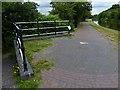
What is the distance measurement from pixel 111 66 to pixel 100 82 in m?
0.96

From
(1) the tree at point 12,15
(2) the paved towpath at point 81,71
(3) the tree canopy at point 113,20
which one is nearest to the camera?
(2) the paved towpath at point 81,71

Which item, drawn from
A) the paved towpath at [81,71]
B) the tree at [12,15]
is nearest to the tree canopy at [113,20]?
the tree at [12,15]

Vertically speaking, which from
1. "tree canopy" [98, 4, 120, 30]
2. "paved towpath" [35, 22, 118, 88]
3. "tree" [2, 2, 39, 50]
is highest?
"tree canopy" [98, 4, 120, 30]

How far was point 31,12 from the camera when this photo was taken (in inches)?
253

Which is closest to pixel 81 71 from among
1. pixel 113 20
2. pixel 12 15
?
pixel 12 15

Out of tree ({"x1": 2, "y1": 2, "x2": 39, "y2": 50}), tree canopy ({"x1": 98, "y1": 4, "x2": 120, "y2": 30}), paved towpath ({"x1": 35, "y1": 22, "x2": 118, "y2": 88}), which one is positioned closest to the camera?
paved towpath ({"x1": 35, "y1": 22, "x2": 118, "y2": 88})

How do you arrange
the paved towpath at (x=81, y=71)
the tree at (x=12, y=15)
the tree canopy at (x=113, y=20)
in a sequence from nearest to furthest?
the paved towpath at (x=81, y=71), the tree at (x=12, y=15), the tree canopy at (x=113, y=20)

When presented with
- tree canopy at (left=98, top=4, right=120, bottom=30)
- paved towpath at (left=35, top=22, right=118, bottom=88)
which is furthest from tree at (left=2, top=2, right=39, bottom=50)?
tree canopy at (left=98, top=4, right=120, bottom=30)

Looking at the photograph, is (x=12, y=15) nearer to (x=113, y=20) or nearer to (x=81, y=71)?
(x=81, y=71)

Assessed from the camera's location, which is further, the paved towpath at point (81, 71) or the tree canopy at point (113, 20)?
the tree canopy at point (113, 20)

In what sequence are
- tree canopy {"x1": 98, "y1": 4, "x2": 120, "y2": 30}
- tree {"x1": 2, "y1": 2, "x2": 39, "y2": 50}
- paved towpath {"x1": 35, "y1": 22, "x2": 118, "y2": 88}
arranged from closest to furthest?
paved towpath {"x1": 35, "y1": 22, "x2": 118, "y2": 88}
tree {"x1": 2, "y1": 2, "x2": 39, "y2": 50}
tree canopy {"x1": 98, "y1": 4, "x2": 120, "y2": 30}

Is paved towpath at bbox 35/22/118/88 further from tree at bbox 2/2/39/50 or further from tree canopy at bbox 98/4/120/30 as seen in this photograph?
tree canopy at bbox 98/4/120/30

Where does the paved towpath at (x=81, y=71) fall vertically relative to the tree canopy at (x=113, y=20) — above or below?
below

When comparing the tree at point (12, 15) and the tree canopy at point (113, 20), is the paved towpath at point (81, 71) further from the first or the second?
the tree canopy at point (113, 20)
